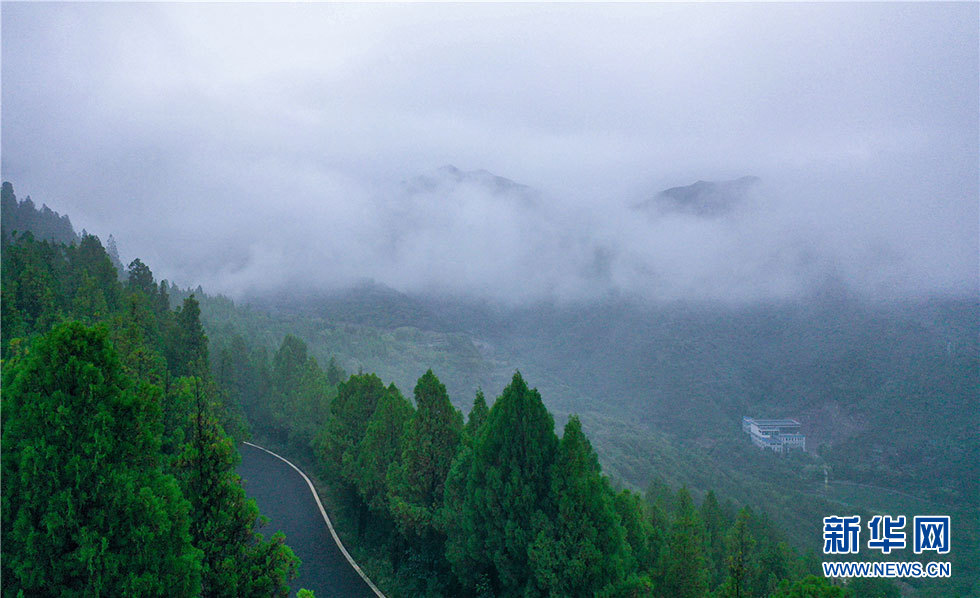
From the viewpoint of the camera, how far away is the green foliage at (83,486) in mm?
6094

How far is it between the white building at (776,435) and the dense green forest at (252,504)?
87.9 meters

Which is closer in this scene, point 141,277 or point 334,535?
point 334,535

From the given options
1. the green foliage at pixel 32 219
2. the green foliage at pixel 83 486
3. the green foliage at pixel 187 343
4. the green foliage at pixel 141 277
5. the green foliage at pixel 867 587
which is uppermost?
the green foliage at pixel 32 219

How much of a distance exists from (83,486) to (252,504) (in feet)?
8.13

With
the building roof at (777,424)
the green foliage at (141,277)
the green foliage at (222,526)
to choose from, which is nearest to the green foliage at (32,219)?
the green foliage at (141,277)

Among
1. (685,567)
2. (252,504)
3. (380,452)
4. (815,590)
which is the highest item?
(380,452)

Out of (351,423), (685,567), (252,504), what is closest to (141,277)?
(351,423)

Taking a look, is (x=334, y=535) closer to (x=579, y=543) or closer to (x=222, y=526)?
(x=579, y=543)

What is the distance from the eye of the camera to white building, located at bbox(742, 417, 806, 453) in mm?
103438

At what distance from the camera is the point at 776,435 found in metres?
105

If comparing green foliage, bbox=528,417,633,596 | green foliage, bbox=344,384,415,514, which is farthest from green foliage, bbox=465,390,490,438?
green foliage, bbox=528,417,633,596

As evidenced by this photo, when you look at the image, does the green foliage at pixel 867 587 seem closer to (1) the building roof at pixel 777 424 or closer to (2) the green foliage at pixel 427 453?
(2) the green foliage at pixel 427 453

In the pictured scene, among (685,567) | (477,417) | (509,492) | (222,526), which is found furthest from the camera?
(477,417)

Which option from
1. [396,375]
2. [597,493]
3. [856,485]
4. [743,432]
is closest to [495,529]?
[597,493]
